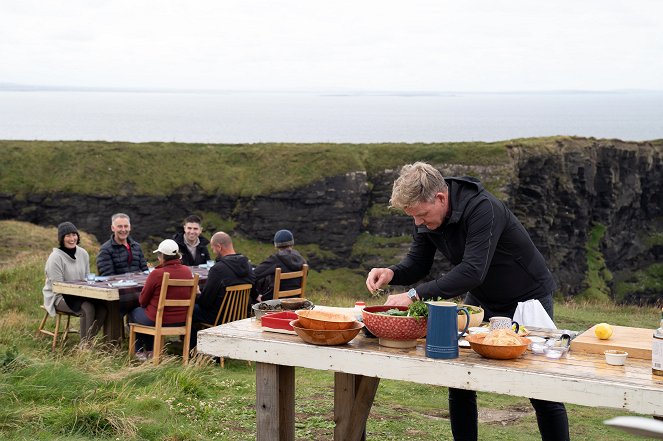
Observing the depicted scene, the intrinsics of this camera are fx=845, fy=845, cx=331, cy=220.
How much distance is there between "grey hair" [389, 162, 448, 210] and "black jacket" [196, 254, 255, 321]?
5196 mm

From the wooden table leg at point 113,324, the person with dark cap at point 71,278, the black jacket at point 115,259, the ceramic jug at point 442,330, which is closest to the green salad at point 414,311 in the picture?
the ceramic jug at point 442,330

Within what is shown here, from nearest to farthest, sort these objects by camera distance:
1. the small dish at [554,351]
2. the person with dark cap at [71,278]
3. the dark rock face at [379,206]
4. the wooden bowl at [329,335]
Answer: the small dish at [554,351] < the wooden bowl at [329,335] < the person with dark cap at [71,278] < the dark rock face at [379,206]

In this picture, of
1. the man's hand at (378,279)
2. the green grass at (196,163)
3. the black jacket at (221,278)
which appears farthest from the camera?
the green grass at (196,163)

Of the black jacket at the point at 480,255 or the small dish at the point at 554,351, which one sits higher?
the black jacket at the point at 480,255

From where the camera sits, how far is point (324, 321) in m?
4.36

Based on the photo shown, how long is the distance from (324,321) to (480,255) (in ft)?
3.30

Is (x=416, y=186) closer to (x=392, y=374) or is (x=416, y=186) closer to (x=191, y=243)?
(x=392, y=374)

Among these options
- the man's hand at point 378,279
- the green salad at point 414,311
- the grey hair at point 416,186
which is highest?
the grey hair at point 416,186

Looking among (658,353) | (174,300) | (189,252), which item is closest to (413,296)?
(658,353)

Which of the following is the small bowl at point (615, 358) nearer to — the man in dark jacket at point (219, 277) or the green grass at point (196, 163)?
the man in dark jacket at point (219, 277)

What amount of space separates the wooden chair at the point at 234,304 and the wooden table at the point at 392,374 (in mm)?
4525

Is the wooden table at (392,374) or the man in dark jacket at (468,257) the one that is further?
the man in dark jacket at (468,257)

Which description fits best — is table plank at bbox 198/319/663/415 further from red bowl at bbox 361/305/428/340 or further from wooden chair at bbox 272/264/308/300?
wooden chair at bbox 272/264/308/300

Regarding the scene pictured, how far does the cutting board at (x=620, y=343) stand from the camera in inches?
167
